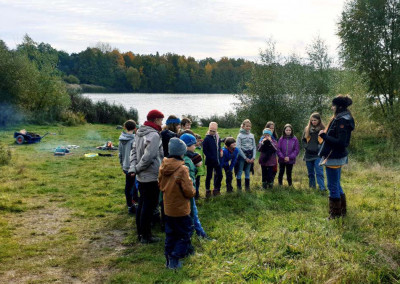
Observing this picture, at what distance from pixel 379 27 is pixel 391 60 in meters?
2.25

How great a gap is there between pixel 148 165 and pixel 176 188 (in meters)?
0.81

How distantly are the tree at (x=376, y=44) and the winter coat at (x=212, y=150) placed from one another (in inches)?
664

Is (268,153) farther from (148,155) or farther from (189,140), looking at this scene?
(148,155)

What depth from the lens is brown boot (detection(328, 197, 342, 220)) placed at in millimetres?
5883

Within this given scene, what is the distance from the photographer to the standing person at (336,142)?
5.57m

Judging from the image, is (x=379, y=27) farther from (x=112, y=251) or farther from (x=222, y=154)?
(x=112, y=251)

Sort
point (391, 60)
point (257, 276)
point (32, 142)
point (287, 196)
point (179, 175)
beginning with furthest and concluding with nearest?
1. point (391, 60)
2. point (32, 142)
3. point (287, 196)
4. point (179, 175)
5. point (257, 276)

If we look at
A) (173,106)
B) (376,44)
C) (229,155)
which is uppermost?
(376,44)

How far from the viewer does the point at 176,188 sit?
4719 millimetres

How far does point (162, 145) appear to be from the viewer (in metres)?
5.80

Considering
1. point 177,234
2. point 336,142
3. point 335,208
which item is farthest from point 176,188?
point 335,208

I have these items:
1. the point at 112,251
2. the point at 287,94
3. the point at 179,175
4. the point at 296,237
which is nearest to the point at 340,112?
the point at 296,237

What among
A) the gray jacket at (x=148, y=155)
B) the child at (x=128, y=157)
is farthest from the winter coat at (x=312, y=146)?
the gray jacket at (x=148, y=155)

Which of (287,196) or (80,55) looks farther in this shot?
(80,55)
